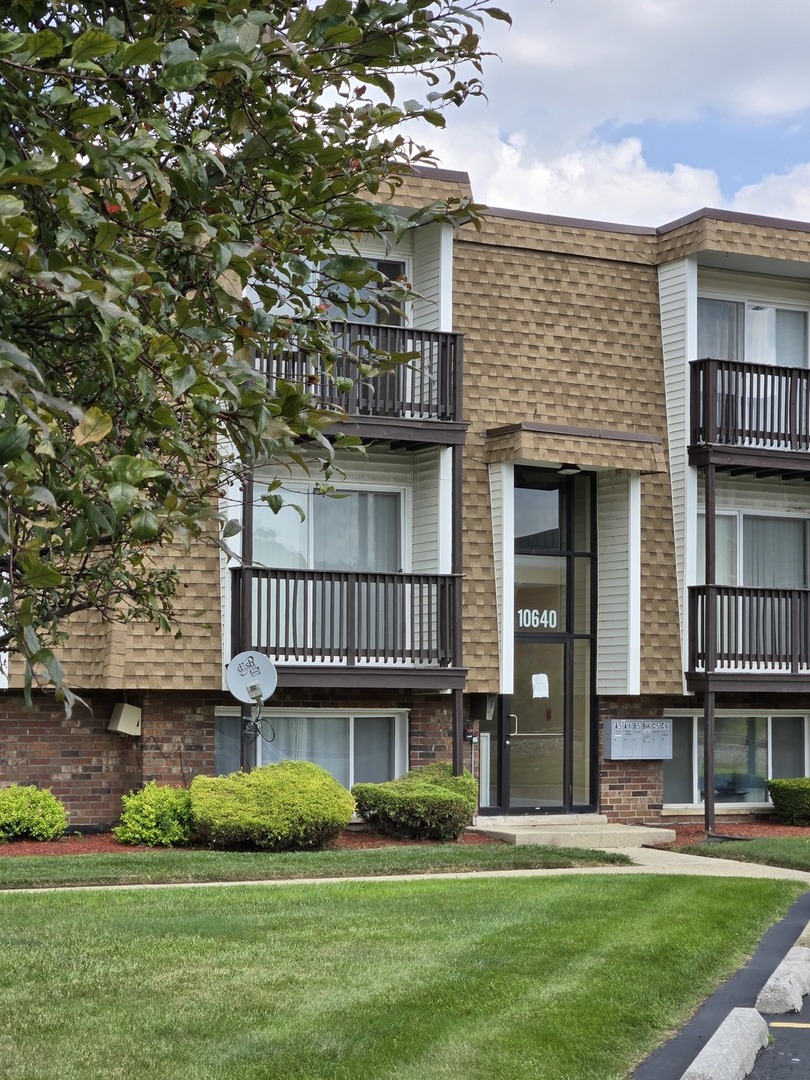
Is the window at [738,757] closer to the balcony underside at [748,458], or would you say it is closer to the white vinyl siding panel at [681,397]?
the white vinyl siding panel at [681,397]

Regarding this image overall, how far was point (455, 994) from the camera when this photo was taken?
7855 mm

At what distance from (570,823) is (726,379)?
643 cm

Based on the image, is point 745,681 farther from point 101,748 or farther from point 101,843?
point 101,843

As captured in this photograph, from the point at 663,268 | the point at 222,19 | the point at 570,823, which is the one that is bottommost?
the point at 570,823

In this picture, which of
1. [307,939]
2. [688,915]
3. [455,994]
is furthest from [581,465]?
[455,994]

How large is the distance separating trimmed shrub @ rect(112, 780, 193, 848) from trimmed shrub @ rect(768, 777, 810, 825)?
857 centimetres

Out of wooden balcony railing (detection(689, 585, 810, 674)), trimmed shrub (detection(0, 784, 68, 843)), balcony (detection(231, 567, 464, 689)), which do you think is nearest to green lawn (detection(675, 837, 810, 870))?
wooden balcony railing (detection(689, 585, 810, 674))

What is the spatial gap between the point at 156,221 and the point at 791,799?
17.3 m

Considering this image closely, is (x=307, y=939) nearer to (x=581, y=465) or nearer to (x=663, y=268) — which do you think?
(x=581, y=465)

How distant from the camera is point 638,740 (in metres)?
19.8

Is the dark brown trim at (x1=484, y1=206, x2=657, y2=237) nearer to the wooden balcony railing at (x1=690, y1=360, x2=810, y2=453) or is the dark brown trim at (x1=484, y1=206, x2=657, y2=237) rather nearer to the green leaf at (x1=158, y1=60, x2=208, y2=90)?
the wooden balcony railing at (x1=690, y1=360, x2=810, y2=453)

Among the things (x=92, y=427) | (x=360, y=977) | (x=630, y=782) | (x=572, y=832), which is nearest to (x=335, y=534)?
(x=572, y=832)

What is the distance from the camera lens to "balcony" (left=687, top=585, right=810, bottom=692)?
19250 millimetres

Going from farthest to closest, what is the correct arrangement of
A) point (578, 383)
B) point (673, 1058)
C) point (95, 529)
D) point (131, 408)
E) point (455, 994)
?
point (578, 383) < point (455, 994) < point (673, 1058) < point (131, 408) < point (95, 529)
